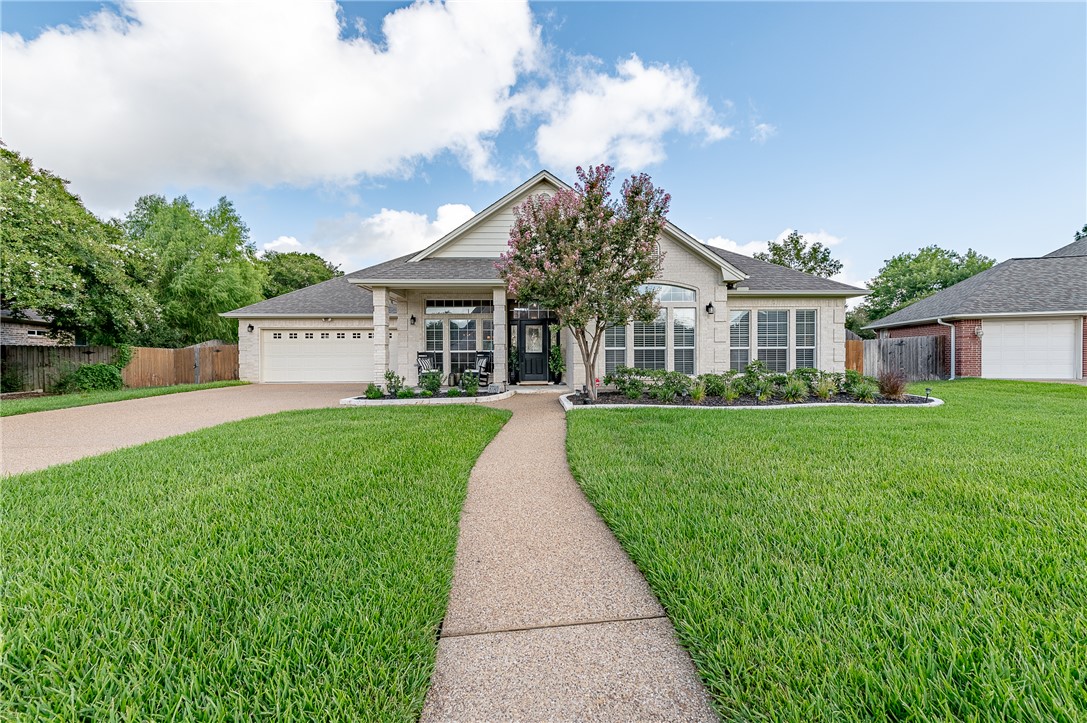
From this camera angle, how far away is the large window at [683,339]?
1138 centimetres

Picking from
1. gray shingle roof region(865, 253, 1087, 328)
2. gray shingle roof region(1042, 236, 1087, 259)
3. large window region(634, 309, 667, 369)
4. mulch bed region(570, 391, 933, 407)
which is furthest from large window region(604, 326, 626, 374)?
gray shingle roof region(1042, 236, 1087, 259)

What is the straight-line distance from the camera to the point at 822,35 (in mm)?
10828

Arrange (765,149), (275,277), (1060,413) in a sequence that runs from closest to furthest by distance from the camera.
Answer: (1060,413) < (765,149) < (275,277)

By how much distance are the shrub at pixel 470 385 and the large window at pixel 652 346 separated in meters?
4.54

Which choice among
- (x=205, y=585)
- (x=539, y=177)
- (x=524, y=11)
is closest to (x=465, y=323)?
(x=539, y=177)

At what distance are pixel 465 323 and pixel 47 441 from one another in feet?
29.2

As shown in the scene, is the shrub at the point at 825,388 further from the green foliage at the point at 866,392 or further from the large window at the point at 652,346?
the large window at the point at 652,346

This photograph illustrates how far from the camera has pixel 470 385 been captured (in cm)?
1002

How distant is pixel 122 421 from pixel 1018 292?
27.3 m

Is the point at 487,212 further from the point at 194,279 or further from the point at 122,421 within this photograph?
the point at 194,279

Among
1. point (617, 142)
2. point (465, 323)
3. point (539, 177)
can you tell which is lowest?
point (465, 323)

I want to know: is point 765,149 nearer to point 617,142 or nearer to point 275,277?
point 617,142

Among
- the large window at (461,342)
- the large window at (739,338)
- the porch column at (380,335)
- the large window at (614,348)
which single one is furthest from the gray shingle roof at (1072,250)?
the porch column at (380,335)

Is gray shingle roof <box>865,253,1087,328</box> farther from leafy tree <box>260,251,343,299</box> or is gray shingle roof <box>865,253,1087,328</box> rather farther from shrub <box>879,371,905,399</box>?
leafy tree <box>260,251,343,299</box>
